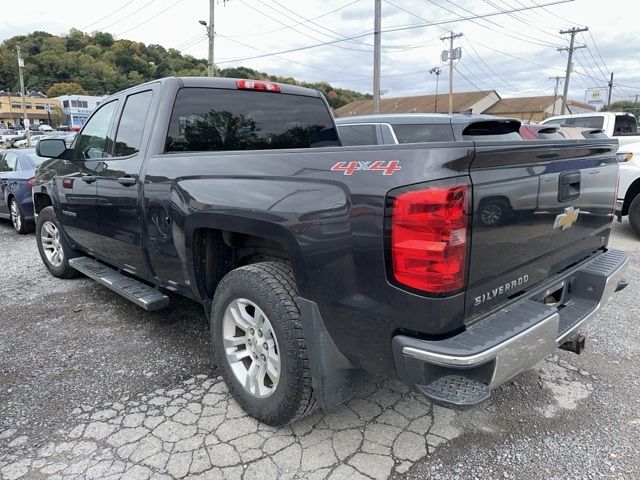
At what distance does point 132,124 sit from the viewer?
357 cm

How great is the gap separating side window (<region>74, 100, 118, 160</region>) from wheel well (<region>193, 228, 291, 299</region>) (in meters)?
1.61

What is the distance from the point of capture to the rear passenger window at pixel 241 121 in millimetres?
3277

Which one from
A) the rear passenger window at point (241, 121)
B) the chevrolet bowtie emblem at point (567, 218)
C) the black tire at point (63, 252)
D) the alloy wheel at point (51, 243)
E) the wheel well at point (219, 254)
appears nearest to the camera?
the chevrolet bowtie emblem at point (567, 218)

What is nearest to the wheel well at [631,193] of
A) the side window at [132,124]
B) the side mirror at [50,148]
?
the side window at [132,124]

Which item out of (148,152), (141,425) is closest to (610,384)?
(141,425)

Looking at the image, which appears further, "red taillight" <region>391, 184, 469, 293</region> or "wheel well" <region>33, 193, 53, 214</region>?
"wheel well" <region>33, 193, 53, 214</region>

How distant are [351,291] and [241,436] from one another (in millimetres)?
1152

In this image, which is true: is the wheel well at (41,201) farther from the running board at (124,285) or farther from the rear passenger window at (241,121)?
the rear passenger window at (241,121)

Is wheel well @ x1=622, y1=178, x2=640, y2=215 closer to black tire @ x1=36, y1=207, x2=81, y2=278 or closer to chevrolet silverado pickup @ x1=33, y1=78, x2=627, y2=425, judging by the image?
chevrolet silverado pickup @ x1=33, y1=78, x2=627, y2=425

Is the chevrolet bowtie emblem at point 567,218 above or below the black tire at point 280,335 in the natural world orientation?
above

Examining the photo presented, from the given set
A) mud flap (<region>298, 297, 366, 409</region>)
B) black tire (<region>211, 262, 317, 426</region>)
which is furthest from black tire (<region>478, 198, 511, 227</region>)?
black tire (<region>211, 262, 317, 426</region>)

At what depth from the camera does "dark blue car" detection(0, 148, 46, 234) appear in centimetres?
773

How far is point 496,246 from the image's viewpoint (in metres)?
1.99

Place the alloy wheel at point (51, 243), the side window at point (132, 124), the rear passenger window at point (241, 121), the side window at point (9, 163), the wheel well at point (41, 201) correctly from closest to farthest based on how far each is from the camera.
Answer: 1. the rear passenger window at point (241, 121)
2. the side window at point (132, 124)
3. the alloy wheel at point (51, 243)
4. the wheel well at point (41, 201)
5. the side window at point (9, 163)
